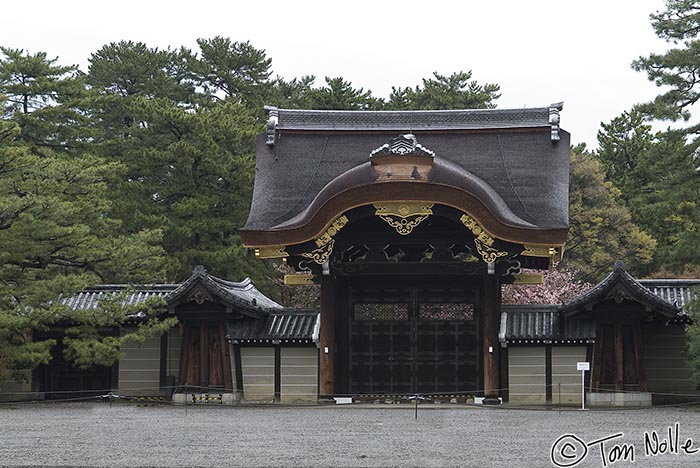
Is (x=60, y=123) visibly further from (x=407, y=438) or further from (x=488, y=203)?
(x=407, y=438)

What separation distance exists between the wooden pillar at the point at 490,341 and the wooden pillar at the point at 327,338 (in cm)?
292

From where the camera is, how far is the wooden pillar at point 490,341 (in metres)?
20.8

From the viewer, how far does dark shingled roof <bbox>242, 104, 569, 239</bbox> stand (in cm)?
2145

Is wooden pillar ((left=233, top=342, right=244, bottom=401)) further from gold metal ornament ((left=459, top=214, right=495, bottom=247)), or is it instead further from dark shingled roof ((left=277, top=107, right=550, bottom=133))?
gold metal ornament ((left=459, top=214, right=495, bottom=247))

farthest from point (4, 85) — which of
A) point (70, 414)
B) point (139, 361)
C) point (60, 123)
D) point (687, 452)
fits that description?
point (687, 452)

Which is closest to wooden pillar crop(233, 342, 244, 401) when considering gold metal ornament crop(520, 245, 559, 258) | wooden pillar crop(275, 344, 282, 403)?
wooden pillar crop(275, 344, 282, 403)

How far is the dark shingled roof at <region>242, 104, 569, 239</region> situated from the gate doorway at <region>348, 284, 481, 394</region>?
7.10ft

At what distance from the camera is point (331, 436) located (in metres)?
13.7

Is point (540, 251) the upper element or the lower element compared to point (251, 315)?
upper

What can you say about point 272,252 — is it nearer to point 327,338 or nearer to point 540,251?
point 327,338

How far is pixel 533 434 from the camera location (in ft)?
45.9

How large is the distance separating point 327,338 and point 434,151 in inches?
177

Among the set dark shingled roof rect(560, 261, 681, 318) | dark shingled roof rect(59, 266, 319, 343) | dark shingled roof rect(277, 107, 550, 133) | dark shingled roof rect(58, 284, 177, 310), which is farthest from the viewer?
dark shingled roof rect(58, 284, 177, 310)

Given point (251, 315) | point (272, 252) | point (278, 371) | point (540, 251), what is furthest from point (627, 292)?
point (251, 315)
